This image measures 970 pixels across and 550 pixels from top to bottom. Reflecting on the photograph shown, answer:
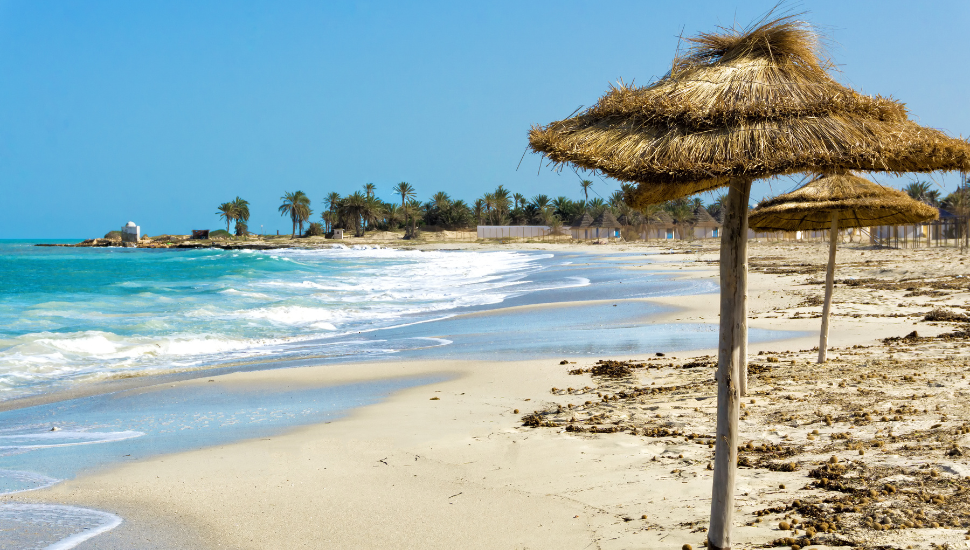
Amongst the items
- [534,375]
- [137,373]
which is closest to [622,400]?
[534,375]

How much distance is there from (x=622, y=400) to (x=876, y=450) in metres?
2.41

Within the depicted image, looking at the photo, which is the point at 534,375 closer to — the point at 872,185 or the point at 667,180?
the point at 872,185

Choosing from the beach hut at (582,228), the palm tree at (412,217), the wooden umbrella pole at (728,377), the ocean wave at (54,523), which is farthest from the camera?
the palm tree at (412,217)

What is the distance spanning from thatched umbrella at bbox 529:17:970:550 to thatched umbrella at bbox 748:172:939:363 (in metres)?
4.21

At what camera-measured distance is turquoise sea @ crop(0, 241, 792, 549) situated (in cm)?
573

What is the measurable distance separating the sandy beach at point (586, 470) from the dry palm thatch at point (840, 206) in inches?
65.7

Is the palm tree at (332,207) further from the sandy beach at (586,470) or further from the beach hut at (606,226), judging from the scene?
the sandy beach at (586,470)

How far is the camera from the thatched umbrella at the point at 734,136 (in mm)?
2895

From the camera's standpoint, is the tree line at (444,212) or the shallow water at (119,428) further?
the tree line at (444,212)

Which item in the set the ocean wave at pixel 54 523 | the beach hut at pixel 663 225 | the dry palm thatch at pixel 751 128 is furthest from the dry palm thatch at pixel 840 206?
the beach hut at pixel 663 225

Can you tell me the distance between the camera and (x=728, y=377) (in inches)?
127

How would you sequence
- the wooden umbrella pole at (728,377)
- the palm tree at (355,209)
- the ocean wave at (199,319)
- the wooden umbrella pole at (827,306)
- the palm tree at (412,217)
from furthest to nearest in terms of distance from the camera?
the palm tree at (355,209) < the palm tree at (412,217) < the ocean wave at (199,319) < the wooden umbrella pole at (827,306) < the wooden umbrella pole at (728,377)

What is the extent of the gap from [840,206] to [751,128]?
539cm

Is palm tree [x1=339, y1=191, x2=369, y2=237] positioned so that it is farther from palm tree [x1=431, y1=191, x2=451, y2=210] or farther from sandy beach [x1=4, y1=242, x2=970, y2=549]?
sandy beach [x1=4, y1=242, x2=970, y2=549]
